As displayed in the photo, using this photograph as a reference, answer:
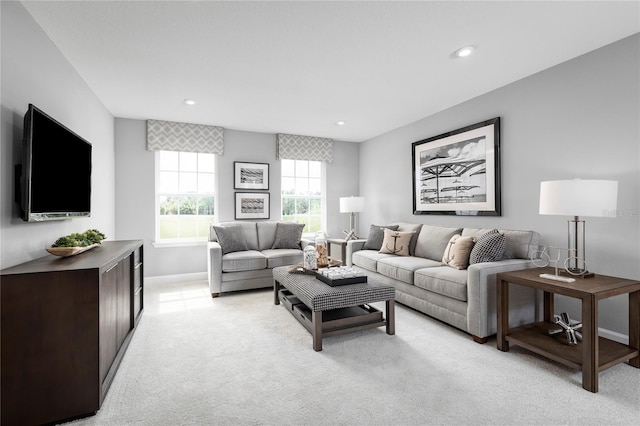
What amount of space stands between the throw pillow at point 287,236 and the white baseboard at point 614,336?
3.57 m

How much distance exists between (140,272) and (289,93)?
8.46 ft

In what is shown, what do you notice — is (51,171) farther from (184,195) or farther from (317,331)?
(184,195)

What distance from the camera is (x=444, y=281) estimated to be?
2.88 m

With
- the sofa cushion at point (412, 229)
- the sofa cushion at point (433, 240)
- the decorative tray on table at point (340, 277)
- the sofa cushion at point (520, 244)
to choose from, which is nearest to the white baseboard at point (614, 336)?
the sofa cushion at point (520, 244)

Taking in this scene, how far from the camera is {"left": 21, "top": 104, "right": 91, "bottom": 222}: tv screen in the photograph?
5.94ft

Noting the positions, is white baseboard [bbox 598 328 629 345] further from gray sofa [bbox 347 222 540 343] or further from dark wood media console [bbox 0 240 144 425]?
dark wood media console [bbox 0 240 144 425]

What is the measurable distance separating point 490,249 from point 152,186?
4.55 meters

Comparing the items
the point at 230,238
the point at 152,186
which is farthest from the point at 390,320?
the point at 152,186

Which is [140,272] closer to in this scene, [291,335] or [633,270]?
[291,335]

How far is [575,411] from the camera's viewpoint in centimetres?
172

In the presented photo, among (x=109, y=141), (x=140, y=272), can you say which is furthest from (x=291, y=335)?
(x=109, y=141)

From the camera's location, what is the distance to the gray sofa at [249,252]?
399 centimetres

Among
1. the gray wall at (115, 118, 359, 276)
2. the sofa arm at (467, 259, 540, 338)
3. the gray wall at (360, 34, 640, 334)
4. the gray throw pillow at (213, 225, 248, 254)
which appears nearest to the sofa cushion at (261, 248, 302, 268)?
the gray throw pillow at (213, 225, 248, 254)

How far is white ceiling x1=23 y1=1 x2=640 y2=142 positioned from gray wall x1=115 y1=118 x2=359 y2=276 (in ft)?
2.69
